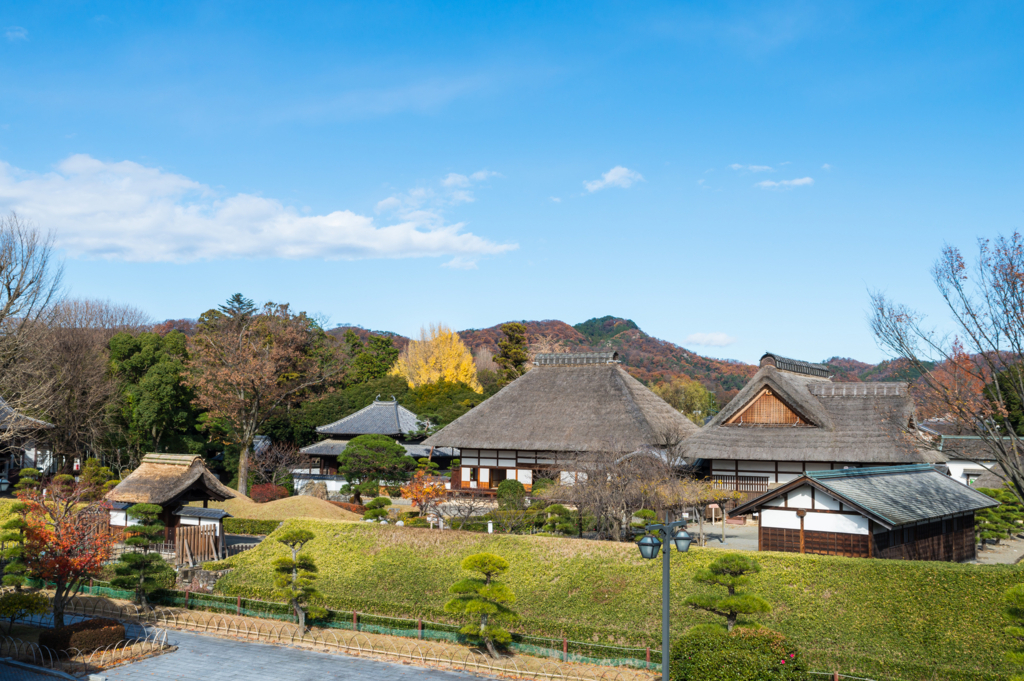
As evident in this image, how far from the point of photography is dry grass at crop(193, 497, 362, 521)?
28.4 meters

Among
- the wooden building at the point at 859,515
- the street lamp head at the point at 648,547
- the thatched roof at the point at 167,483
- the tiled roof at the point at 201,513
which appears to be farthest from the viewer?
the tiled roof at the point at 201,513

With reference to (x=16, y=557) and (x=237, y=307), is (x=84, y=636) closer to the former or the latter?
(x=16, y=557)

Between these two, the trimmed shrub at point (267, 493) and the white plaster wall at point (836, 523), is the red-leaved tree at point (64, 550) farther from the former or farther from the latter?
the trimmed shrub at point (267, 493)

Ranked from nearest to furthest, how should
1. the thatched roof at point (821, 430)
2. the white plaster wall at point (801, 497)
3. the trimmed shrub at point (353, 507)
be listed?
the white plaster wall at point (801, 497)
the thatched roof at point (821, 430)
the trimmed shrub at point (353, 507)

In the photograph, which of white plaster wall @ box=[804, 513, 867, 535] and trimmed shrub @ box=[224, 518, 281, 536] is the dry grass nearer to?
trimmed shrub @ box=[224, 518, 281, 536]

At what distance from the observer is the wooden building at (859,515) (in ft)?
60.0

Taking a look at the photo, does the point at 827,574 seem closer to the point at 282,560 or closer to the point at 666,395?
the point at 282,560

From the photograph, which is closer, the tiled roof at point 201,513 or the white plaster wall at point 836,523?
the white plaster wall at point 836,523

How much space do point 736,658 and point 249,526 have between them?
816 inches

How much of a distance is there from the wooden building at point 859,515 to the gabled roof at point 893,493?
0.08 ft

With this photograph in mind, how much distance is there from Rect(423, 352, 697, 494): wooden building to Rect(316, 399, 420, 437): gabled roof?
847 centimetres

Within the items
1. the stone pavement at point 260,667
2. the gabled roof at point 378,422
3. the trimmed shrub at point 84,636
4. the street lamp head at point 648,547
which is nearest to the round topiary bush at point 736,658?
the street lamp head at point 648,547

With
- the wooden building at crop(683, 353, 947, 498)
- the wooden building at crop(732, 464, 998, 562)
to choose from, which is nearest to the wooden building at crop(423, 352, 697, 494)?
the wooden building at crop(683, 353, 947, 498)

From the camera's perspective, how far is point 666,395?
6650cm
